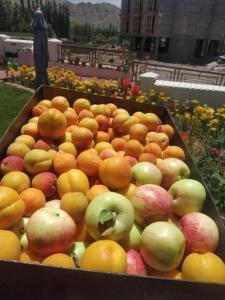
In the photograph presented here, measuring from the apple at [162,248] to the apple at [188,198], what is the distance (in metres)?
0.29

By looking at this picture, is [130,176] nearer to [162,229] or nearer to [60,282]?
[162,229]

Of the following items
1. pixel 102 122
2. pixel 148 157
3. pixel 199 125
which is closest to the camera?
pixel 148 157

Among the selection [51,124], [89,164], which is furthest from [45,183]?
[51,124]

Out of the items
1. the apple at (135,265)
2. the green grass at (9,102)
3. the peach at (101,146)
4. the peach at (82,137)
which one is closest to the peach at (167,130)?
the peach at (101,146)

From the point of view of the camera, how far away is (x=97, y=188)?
1.58 metres

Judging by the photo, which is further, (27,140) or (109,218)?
(27,140)

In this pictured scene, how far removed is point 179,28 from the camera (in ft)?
114

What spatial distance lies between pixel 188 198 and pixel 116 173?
0.41 meters

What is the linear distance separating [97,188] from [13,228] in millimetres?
477

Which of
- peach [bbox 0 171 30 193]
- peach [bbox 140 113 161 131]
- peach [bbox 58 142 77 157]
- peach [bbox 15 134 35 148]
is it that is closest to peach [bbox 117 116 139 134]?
Answer: peach [bbox 140 113 161 131]

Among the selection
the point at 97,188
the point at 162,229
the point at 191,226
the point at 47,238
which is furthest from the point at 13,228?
the point at 191,226

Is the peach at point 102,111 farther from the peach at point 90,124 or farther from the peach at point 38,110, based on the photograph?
the peach at point 38,110

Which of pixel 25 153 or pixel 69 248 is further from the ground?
pixel 25 153

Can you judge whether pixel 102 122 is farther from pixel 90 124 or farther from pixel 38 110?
pixel 38 110
